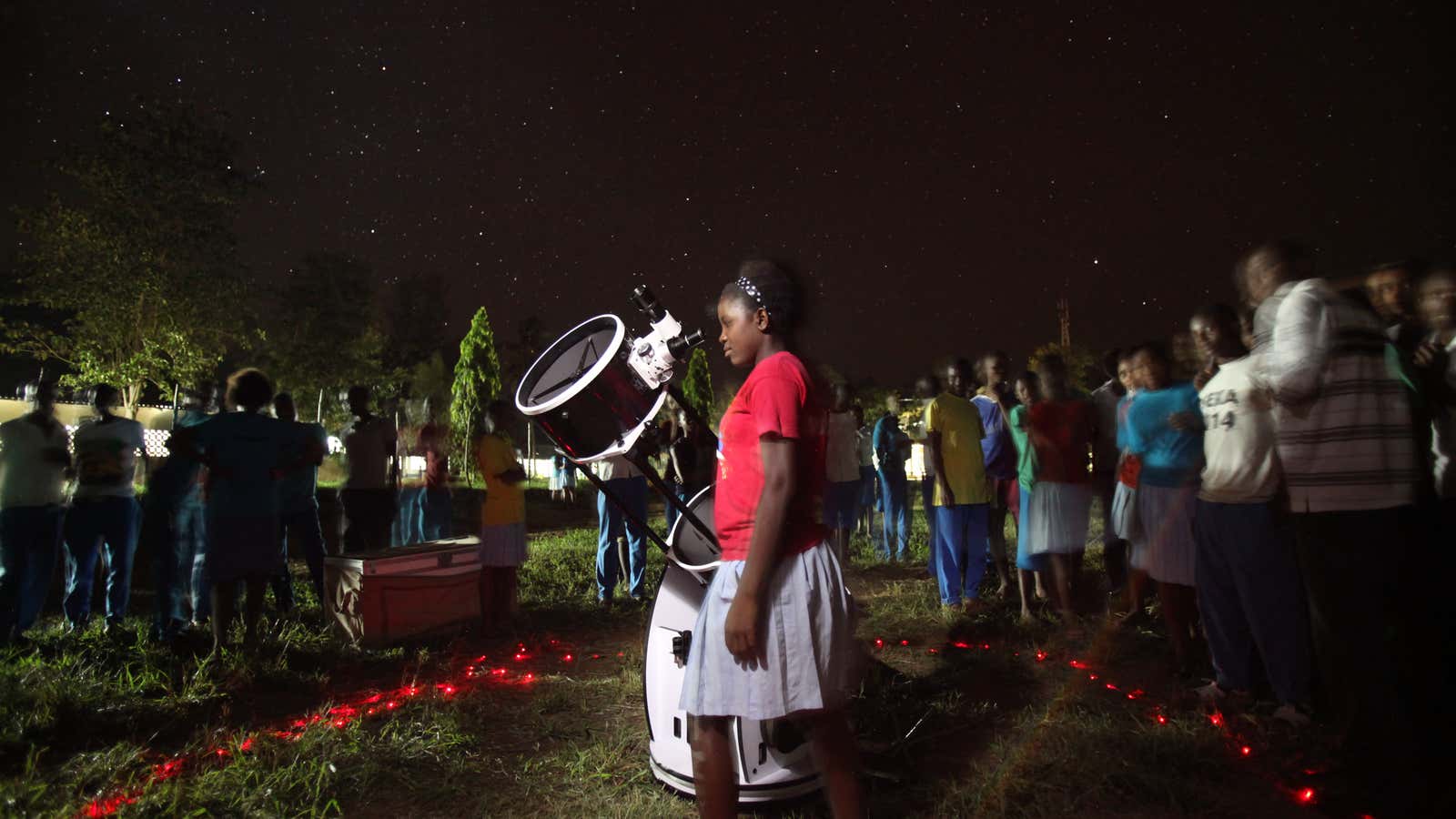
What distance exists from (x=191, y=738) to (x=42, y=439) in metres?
3.21

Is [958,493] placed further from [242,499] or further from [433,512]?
[433,512]

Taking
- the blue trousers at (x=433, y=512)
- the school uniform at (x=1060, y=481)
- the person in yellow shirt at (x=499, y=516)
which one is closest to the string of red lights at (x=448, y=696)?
the person in yellow shirt at (x=499, y=516)

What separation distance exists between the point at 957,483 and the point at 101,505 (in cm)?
646

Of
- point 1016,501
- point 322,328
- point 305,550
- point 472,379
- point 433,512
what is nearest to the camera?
point 305,550

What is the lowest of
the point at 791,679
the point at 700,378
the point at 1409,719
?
the point at 1409,719

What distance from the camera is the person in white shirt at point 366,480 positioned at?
22.4ft

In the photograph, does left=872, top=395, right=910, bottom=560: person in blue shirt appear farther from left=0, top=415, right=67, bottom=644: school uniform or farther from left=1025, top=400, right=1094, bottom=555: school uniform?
left=0, top=415, right=67, bottom=644: school uniform

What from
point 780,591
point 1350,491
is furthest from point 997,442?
point 780,591

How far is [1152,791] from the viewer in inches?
118

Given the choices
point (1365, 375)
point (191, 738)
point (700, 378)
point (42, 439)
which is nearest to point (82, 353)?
point (42, 439)

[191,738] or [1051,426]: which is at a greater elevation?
[1051,426]

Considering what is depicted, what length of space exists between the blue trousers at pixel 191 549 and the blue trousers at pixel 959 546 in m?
5.57

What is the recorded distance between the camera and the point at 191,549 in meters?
5.91

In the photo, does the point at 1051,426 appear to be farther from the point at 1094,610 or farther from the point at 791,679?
the point at 791,679
